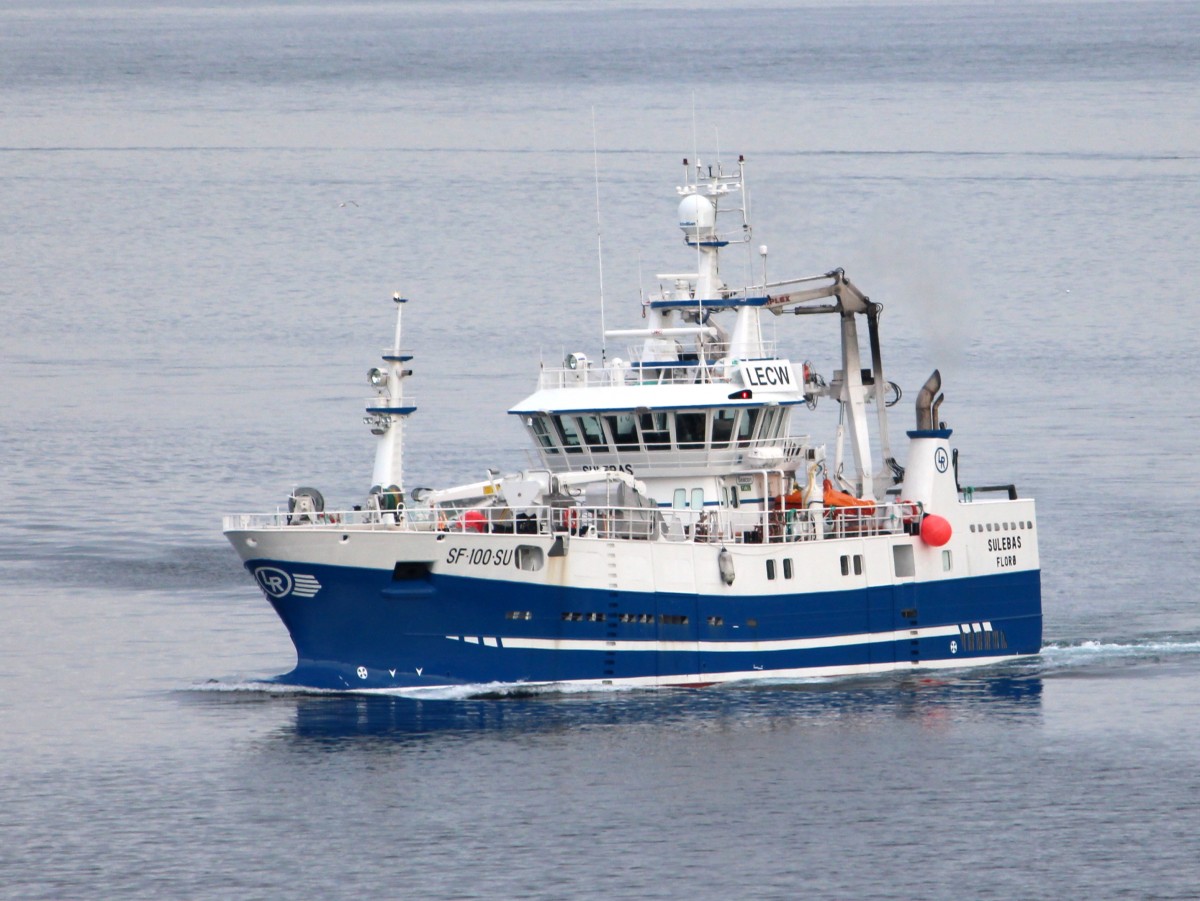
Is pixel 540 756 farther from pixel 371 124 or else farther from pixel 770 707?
pixel 371 124

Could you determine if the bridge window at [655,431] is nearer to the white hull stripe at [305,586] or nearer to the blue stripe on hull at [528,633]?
the blue stripe on hull at [528,633]

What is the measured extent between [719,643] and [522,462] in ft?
107

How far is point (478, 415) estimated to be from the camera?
3541 inches

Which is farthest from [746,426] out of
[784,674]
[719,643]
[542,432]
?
[784,674]

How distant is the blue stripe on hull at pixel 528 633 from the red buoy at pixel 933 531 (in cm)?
301

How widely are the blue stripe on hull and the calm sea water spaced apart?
2.41 feet

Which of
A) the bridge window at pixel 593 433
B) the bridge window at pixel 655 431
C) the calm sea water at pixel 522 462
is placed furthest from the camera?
the bridge window at pixel 593 433

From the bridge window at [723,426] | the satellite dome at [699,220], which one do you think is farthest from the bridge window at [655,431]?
the satellite dome at [699,220]

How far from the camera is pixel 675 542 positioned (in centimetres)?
4819

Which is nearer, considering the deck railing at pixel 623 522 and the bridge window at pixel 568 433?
the deck railing at pixel 623 522

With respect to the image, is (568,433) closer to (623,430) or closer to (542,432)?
(542,432)

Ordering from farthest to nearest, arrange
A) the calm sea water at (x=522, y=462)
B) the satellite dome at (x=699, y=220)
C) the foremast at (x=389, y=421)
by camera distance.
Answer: the satellite dome at (x=699, y=220) → the foremast at (x=389, y=421) → the calm sea water at (x=522, y=462)

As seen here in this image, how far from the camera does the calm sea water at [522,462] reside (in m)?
38.9

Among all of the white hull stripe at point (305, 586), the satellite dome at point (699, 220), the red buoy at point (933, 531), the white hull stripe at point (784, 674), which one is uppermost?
the satellite dome at point (699, 220)
